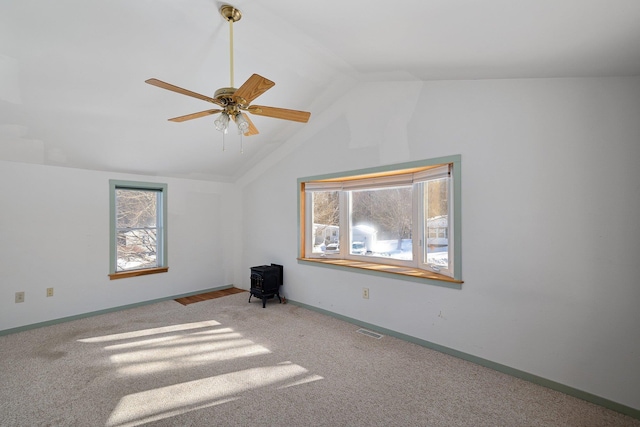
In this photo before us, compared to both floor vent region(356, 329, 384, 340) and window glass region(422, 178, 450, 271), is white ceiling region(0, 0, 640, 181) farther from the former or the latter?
floor vent region(356, 329, 384, 340)

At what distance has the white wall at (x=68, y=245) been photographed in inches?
132

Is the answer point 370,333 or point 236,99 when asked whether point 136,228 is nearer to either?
point 236,99

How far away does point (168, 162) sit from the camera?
167 inches

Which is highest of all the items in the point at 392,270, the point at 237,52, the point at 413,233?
the point at 237,52

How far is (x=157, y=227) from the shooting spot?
4.67 m

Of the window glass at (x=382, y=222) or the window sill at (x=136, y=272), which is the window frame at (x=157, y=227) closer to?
the window sill at (x=136, y=272)

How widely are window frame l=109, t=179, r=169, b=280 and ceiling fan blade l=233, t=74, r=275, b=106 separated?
10.6 ft

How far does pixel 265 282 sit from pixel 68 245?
8.32 ft

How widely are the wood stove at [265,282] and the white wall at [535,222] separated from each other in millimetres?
1577

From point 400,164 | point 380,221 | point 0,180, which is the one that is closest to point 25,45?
point 0,180

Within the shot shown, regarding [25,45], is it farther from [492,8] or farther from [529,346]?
[529,346]

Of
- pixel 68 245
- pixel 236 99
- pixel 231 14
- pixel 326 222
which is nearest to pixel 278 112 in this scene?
pixel 236 99

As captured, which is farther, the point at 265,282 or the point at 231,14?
the point at 265,282

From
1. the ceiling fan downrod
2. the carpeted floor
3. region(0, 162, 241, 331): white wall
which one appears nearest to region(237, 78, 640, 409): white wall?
the ceiling fan downrod
